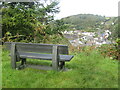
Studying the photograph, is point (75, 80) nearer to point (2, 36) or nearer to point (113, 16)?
point (2, 36)

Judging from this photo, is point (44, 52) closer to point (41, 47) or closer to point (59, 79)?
point (41, 47)

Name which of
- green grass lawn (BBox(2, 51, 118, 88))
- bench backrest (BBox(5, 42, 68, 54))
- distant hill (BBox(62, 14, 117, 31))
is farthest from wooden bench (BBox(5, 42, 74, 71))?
distant hill (BBox(62, 14, 117, 31))

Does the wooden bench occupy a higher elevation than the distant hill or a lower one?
lower

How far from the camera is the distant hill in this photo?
28.2ft

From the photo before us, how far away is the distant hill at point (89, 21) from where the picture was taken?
28.2 feet

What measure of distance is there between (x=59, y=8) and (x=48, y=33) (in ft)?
6.09

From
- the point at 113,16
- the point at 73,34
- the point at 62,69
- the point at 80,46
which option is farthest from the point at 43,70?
the point at 113,16

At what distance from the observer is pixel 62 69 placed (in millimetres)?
3801

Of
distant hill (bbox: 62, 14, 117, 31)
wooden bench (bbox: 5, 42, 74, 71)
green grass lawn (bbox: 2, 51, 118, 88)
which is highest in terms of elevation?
distant hill (bbox: 62, 14, 117, 31)

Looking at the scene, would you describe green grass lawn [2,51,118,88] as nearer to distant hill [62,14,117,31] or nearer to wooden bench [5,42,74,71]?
wooden bench [5,42,74,71]

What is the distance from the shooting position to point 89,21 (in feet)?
29.7

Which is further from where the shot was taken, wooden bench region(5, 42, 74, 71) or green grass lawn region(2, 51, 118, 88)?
wooden bench region(5, 42, 74, 71)

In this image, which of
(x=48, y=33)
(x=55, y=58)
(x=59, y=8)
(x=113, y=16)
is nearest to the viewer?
(x=55, y=58)

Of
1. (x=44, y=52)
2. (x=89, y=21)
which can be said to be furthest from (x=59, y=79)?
(x=89, y=21)
